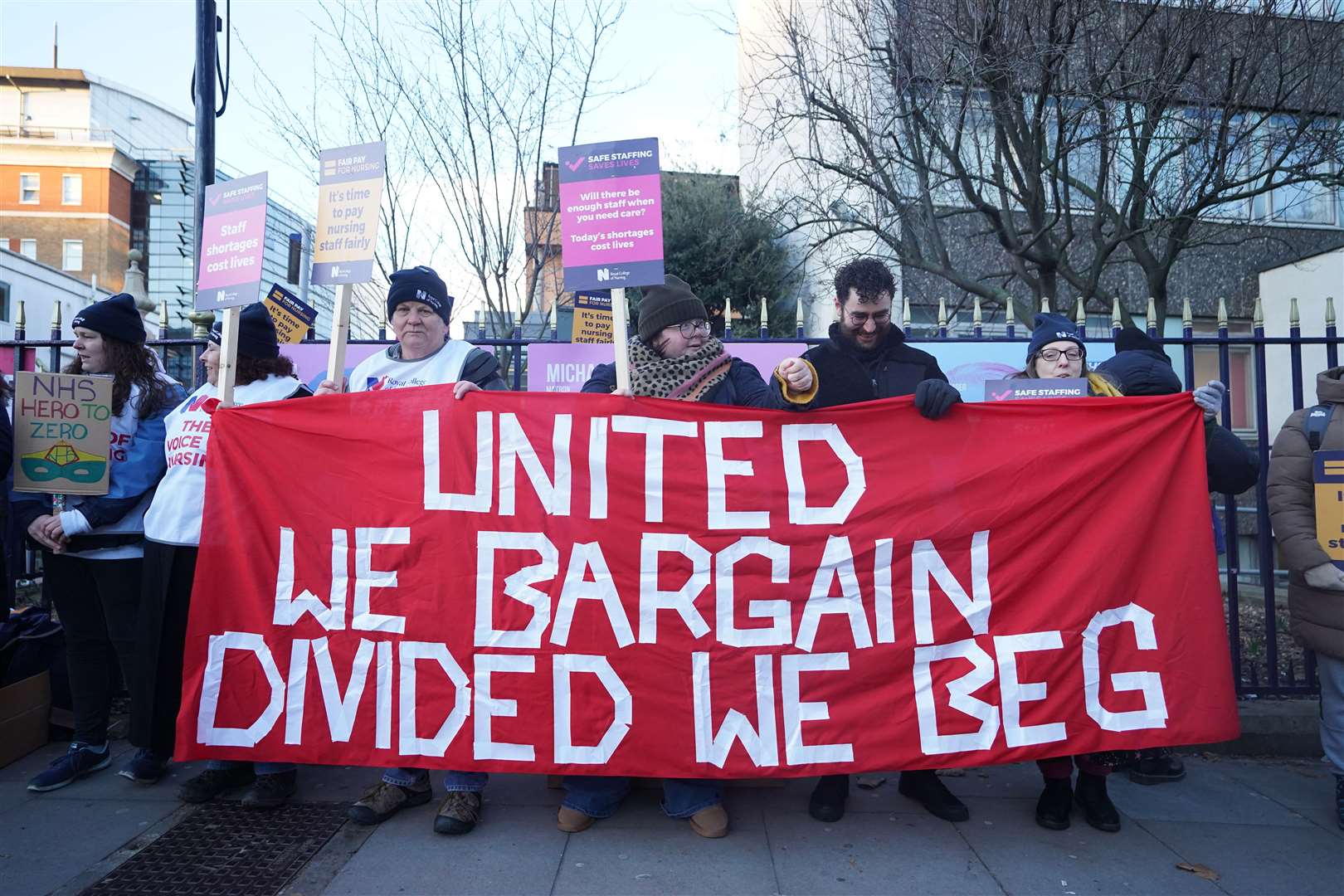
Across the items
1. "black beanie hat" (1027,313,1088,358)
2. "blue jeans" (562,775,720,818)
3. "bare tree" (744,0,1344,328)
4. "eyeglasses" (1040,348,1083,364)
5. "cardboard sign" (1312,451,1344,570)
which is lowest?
"blue jeans" (562,775,720,818)

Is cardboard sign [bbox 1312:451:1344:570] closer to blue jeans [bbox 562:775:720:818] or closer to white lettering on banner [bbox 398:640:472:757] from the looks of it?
blue jeans [bbox 562:775:720:818]

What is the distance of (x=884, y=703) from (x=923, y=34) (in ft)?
18.9

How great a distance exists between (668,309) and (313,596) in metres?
1.91

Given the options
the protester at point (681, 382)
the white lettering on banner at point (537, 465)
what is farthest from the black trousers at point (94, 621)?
the protester at point (681, 382)

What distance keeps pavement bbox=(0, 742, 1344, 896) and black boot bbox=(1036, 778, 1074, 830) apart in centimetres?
5

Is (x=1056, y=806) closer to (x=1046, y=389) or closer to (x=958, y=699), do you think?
(x=958, y=699)

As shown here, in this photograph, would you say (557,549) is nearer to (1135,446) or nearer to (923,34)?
(1135,446)

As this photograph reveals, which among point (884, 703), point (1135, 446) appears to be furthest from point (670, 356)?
point (1135, 446)

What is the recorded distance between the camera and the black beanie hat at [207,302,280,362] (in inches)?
154

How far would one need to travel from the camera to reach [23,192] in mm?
58875

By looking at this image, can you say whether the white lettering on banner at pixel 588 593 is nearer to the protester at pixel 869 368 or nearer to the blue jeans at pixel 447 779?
the blue jeans at pixel 447 779

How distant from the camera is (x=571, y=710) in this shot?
11.0ft

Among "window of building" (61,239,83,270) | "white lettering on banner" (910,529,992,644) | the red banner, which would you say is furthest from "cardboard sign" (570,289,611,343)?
"window of building" (61,239,83,270)

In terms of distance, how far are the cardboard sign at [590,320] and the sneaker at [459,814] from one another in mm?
3461
